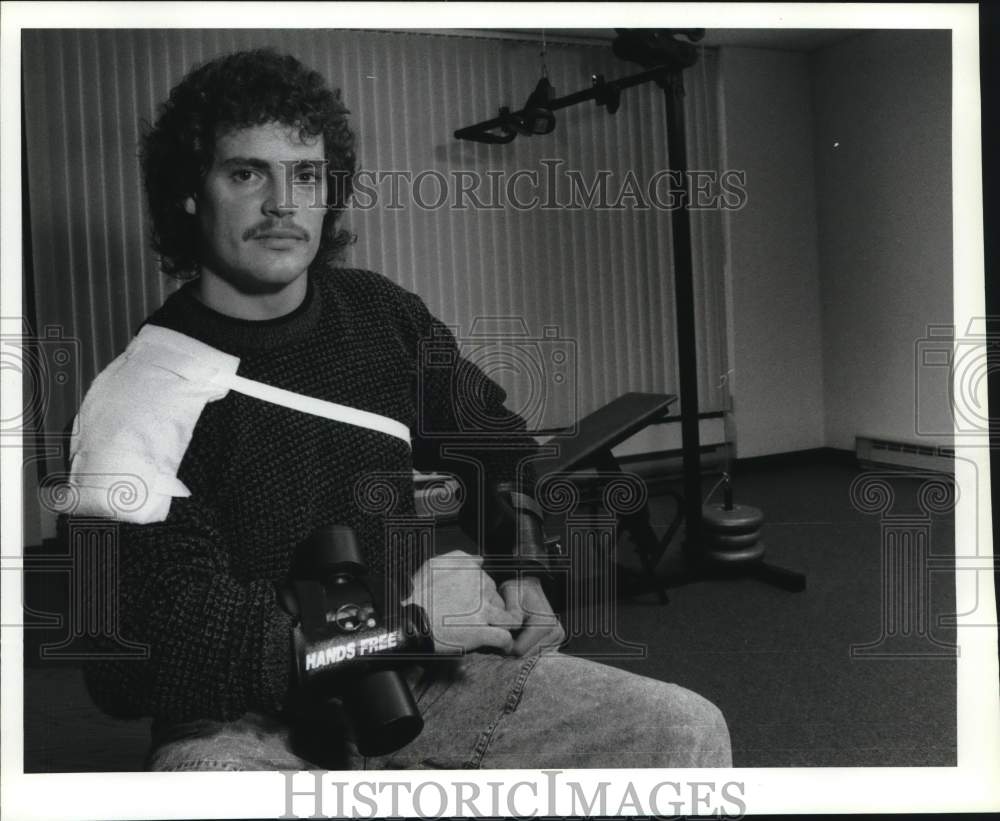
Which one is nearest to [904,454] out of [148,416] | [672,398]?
[672,398]

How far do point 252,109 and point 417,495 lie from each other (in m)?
0.68

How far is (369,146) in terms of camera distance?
1.55 m

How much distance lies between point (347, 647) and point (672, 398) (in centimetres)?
90

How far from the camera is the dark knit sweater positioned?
1.20 m

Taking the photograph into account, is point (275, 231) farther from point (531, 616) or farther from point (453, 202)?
point (531, 616)

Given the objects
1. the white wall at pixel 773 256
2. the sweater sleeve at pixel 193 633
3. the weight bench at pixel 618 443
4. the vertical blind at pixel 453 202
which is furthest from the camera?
the white wall at pixel 773 256

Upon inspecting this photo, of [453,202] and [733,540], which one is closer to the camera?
[453,202]

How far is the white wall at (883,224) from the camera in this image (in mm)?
1701

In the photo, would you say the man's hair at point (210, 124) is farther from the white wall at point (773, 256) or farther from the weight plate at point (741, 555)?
the weight plate at point (741, 555)

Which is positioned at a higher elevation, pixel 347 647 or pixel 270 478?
pixel 270 478

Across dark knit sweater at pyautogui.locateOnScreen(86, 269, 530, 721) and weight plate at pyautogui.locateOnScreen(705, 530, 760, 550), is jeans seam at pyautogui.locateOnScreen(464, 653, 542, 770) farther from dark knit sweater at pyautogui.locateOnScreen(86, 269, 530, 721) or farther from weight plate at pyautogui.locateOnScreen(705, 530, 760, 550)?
weight plate at pyautogui.locateOnScreen(705, 530, 760, 550)

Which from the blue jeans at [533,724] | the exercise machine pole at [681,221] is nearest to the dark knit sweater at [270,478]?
the blue jeans at [533,724]

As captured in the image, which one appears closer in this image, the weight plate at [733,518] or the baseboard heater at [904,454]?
the baseboard heater at [904,454]

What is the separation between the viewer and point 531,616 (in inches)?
55.5
